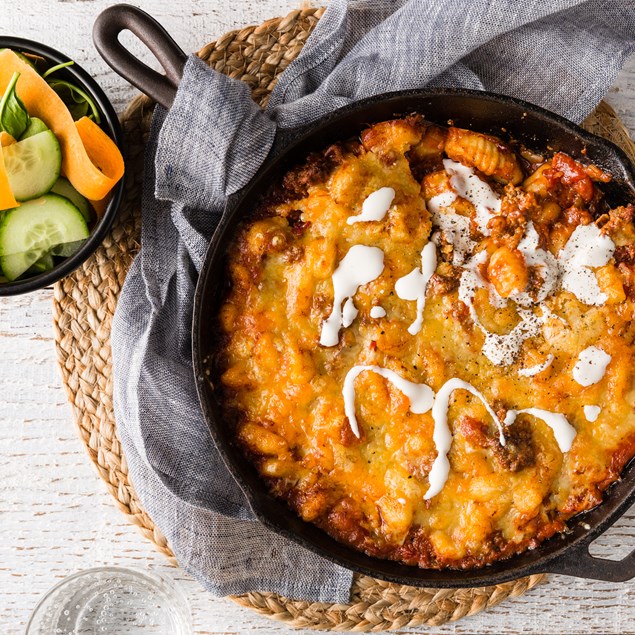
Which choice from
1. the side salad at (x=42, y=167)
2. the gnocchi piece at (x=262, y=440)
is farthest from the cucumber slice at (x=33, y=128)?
the gnocchi piece at (x=262, y=440)

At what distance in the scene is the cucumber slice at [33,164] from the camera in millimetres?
3020

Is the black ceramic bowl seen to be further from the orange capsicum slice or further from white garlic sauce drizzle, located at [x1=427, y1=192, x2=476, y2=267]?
white garlic sauce drizzle, located at [x1=427, y1=192, x2=476, y2=267]

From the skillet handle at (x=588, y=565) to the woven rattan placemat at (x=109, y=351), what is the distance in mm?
620

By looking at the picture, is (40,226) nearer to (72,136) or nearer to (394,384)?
(72,136)

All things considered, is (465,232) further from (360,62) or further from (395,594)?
(395,594)

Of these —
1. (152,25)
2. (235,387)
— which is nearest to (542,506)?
(235,387)

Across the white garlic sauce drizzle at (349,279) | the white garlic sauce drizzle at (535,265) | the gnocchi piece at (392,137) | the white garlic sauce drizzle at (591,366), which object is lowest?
the white garlic sauce drizzle at (591,366)

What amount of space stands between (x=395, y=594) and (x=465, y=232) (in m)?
1.65

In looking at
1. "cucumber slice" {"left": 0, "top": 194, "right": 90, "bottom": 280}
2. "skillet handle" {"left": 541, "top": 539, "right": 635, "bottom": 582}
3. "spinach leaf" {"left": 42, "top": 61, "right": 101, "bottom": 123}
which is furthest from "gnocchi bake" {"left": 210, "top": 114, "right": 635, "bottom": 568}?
"spinach leaf" {"left": 42, "top": 61, "right": 101, "bottom": 123}

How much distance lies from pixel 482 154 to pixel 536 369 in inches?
33.5

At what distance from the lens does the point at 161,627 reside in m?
3.64

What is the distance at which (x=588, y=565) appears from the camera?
2.95m

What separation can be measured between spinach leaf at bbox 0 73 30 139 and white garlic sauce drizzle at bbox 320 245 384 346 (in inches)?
53.6

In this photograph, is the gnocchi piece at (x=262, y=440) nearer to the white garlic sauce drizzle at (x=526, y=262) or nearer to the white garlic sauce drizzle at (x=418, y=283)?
the white garlic sauce drizzle at (x=418, y=283)
